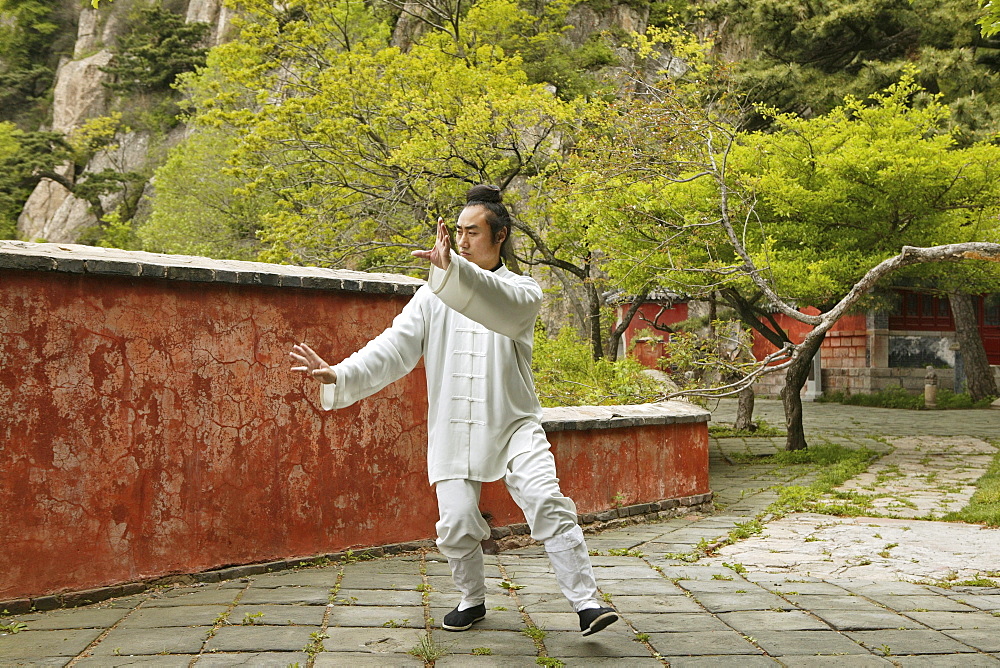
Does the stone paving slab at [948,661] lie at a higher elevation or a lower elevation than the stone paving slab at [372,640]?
higher

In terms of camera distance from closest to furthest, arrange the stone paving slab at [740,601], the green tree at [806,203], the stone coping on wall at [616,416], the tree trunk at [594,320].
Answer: the stone paving slab at [740,601] → the stone coping on wall at [616,416] → the green tree at [806,203] → the tree trunk at [594,320]

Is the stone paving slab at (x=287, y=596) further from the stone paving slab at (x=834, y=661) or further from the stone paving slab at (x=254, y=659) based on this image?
the stone paving slab at (x=834, y=661)

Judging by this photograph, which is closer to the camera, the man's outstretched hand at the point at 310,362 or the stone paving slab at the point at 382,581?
the man's outstretched hand at the point at 310,362

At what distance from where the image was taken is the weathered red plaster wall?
3740mm

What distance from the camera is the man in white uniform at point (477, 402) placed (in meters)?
3.24

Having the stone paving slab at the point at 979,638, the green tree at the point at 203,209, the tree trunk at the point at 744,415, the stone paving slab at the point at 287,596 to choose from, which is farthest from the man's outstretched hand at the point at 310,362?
Result: the green tree at the point at 203,209

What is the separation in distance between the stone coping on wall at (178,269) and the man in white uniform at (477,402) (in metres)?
1.20

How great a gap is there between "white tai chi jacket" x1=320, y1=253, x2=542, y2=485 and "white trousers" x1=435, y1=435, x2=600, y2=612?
79mm

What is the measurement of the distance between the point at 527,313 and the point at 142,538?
2.15 metres

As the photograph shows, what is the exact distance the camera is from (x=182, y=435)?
4211 mm

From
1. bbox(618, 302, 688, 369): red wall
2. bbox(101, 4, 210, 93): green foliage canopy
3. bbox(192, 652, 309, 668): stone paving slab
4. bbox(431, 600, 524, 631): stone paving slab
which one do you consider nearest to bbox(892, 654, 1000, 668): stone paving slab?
bbox(431, 600, 524, 631): stone paving slab

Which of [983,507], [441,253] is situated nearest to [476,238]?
[441,253]

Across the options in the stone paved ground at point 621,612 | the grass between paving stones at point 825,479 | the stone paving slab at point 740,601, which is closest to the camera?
the stone paved ground at point 621,612

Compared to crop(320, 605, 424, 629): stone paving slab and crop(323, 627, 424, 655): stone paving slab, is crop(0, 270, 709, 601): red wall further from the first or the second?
crop(323, 627, 424, 655): stone paving slab
